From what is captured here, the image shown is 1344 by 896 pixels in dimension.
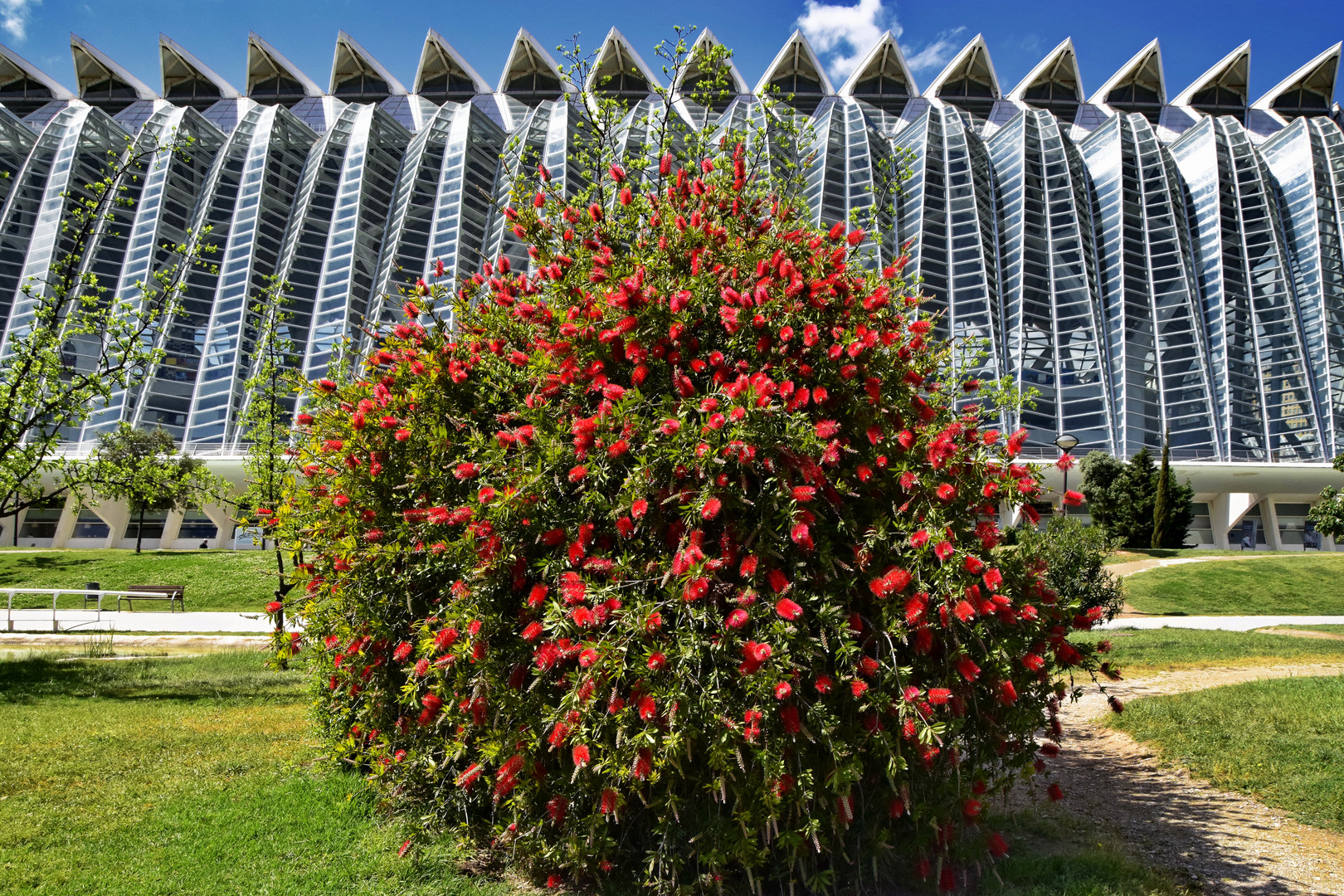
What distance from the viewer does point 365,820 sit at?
194 inches

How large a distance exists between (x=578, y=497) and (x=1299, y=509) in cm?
5597

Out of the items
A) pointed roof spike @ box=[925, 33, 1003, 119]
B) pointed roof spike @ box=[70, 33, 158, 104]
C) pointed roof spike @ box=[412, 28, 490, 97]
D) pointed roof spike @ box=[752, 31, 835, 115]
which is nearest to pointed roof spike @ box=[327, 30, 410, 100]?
pointed roof spike @ box=[412, 28, 490, 97]

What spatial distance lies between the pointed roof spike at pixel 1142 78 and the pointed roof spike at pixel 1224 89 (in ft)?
7.61

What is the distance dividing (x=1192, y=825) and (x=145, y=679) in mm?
11126

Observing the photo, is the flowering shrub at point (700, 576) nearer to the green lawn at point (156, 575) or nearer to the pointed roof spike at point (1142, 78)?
the green lawn at point (156, 575)

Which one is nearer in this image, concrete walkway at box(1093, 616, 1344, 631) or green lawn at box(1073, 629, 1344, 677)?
green lawn at box(1073, 629, 1344, 677)

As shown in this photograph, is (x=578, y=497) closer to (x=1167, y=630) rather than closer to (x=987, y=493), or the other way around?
(x=987, y=493)

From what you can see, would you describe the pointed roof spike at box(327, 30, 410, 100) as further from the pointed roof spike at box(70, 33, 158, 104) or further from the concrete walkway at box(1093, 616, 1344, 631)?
the concrete walkway at box(1093, 616, 1344, 631)

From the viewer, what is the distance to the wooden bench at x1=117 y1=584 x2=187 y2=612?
19.9 metres

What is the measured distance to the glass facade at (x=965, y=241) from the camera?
140 ft

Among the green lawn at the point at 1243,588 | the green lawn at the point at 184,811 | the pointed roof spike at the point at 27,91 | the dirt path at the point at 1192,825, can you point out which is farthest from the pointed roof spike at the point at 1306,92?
the pointed roof spike at the point at 27,91

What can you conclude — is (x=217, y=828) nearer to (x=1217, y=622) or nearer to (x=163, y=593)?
(x=163, y=593)

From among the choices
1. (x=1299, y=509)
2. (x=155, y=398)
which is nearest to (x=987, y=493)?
(x=155, y=398)

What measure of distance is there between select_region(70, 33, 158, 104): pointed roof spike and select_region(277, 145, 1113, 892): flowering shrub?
285 ft
